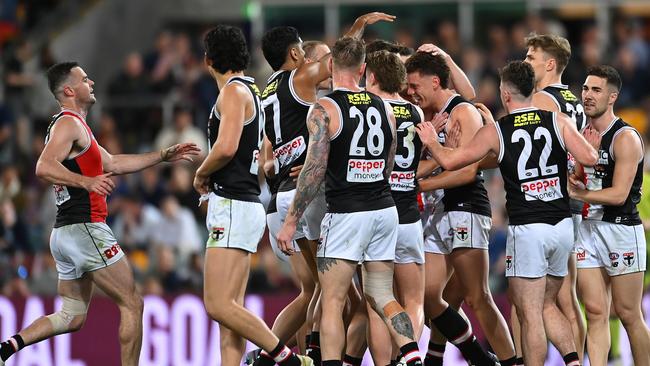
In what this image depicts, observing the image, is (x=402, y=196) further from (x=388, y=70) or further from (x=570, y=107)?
(x=570, y=107)

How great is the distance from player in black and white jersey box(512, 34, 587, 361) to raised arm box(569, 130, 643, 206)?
521 millimetres

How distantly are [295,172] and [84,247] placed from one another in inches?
76.8

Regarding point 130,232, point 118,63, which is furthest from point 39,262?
point 118,63

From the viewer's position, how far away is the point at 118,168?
11.4 m

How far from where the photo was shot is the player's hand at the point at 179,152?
36.1 feet

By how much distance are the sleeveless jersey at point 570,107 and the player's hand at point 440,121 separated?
3.20 feet

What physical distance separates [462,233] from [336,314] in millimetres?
1673

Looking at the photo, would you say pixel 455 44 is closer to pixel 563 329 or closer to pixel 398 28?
pixel 398 28

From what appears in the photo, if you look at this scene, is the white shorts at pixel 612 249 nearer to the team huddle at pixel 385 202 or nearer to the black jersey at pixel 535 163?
the team huddle at pixel 385 202

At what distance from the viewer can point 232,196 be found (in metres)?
Answer: 10.5

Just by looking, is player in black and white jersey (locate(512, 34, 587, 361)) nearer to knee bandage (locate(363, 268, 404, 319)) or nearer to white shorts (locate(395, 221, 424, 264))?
white shorts (locate(395, 221, 424, 264))

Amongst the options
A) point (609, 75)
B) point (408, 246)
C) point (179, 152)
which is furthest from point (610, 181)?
point (179, 152)

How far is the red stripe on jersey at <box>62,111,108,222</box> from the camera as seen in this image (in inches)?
428

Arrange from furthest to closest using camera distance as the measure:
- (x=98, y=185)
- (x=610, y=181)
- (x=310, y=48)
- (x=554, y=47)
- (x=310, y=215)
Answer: (x=310, y=48)
(x=554, y=47)
(x=610, y=181)
(x=310, y=215)
(x=98, y=185)
